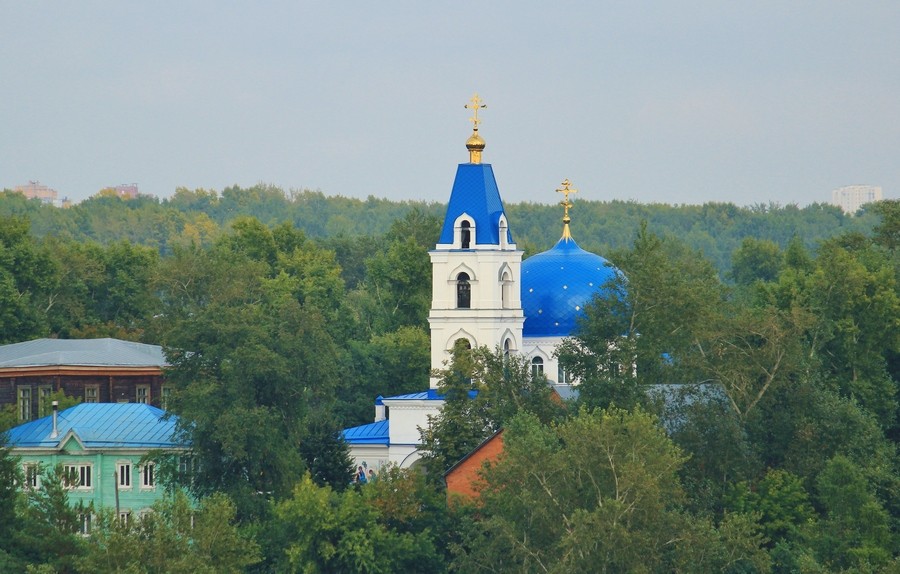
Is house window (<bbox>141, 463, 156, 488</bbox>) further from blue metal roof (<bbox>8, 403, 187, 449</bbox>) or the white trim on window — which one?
blue metal roof (<bbox>8, 403, 187, 449</bbox>)

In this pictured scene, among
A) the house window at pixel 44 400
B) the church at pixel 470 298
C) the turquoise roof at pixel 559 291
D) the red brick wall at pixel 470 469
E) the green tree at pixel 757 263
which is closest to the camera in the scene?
the red brick wall at pixel 470 469

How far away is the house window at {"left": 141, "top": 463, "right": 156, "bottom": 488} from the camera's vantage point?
5247 centimetres

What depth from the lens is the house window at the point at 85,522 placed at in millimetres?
44562

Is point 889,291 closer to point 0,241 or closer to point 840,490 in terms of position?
point 840,490

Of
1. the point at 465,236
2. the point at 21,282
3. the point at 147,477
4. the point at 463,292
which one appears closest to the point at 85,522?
the point at 147,477

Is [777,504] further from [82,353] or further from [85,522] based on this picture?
[82,353]

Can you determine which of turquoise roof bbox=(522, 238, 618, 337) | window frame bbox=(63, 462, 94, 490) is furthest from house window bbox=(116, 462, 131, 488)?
turquoise roof bbox=(522, 238, 618, 337)

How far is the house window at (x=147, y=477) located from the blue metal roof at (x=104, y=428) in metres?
0.50

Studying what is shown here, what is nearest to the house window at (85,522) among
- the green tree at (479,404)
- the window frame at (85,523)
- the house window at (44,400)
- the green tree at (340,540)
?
the window frame at (85,523)

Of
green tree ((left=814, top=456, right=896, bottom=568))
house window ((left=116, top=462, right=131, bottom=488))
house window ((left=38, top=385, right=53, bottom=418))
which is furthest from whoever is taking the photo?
house window ((left=38, top=385, right=53, bottom=418))

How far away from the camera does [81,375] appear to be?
2346 inches

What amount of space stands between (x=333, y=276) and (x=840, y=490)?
3512cm

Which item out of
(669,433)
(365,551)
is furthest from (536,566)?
(669,433)

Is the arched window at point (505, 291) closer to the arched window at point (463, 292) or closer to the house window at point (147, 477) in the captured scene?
the arched window at point (463, 292)
